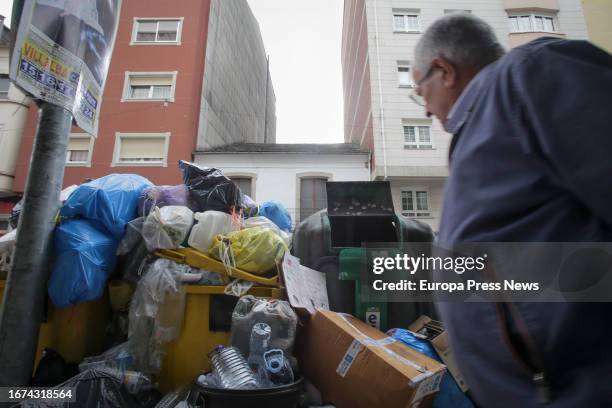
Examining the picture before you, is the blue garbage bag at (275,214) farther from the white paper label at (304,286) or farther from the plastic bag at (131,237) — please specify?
the plastic bag at (131,237)

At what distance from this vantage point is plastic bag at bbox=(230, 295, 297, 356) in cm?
223

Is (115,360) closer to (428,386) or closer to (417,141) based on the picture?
(428,386)

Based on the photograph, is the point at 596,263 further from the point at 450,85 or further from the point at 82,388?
the point at 82,388

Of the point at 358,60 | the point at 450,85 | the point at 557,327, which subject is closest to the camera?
the point at 557,327

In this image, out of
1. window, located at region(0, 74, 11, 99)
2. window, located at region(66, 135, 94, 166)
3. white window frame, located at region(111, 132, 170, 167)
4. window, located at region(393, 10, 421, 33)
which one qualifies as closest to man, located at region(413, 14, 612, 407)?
white window frame, located at region(111, 132, 170, 167)

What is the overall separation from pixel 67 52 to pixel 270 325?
8.44ft

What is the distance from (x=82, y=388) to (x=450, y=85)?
105 inches

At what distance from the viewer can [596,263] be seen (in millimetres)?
638

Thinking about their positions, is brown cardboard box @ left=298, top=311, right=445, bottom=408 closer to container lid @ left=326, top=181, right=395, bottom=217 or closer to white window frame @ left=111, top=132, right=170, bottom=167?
container lid @ left=326, top=181, right=395, bottom=217

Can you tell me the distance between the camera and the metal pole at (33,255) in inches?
87.2

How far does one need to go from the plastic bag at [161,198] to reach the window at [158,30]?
41.2 ft

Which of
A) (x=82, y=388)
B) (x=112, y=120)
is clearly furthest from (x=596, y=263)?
(x=112, y=120)

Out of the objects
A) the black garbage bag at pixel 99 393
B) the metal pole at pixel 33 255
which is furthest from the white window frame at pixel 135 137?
the black garbage bag at pixel 99 393

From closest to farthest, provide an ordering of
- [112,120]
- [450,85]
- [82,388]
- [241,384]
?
1. [450,85]
2. [241,384]
3. [82,388]
4. [112,120]
